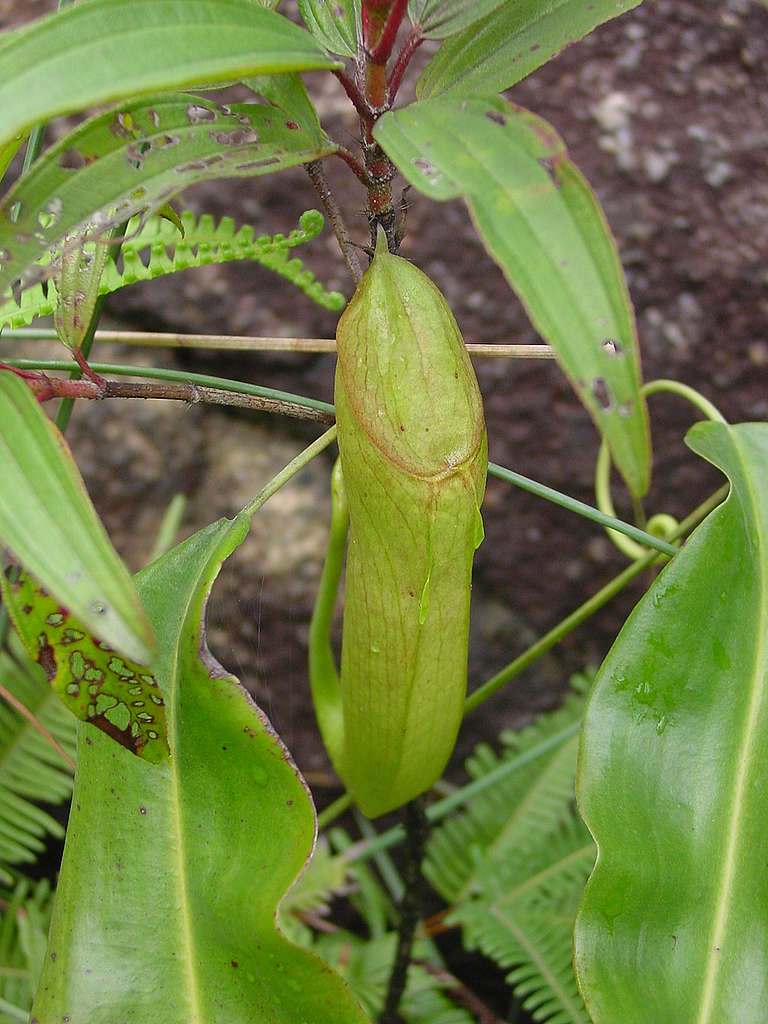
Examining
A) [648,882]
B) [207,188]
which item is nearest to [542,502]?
[207,188]

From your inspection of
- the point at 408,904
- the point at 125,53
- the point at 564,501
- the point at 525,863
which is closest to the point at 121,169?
the point at 125,53

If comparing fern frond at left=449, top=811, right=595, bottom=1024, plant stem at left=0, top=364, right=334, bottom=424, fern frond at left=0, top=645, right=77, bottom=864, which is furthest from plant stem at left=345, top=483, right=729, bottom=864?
fern frond at left=0, top=645, right=77, bottom=864

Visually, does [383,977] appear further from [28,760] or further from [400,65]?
[400,65]

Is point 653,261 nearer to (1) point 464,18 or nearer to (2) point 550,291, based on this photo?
(1) point 464,18

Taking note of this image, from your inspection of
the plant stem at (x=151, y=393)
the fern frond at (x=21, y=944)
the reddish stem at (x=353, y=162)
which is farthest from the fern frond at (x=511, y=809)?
the reddish stem at (x=353, y=162)

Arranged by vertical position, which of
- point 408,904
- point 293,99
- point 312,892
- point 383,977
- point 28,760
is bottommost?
point 383,977

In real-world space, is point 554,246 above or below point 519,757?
above

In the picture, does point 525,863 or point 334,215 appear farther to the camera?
point 525,863
